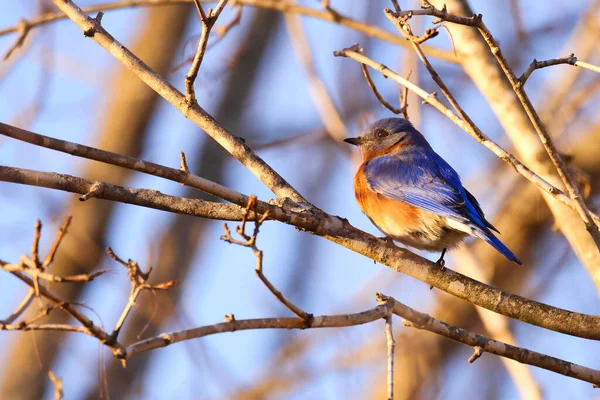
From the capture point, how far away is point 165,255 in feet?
28.0

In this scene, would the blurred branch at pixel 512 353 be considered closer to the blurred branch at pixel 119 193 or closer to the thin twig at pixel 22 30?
the blurred branch at pixel 119 193

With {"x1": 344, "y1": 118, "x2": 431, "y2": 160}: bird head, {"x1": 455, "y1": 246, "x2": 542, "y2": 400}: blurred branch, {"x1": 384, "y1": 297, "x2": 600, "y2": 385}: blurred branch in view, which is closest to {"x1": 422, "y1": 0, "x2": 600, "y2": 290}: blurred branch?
{"x1": 455, "y1": 246, "x2": 542, "y2": 400}: blurred branch

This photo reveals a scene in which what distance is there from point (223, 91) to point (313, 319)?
6617 millimetres

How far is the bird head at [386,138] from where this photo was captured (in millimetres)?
5980

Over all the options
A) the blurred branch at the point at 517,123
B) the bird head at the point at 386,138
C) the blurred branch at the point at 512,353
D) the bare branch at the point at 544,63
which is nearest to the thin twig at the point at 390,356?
the blurred branch at the point at 512,353

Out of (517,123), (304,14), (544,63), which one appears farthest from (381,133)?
(544,63)

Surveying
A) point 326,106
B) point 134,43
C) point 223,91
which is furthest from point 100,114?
point 326,106

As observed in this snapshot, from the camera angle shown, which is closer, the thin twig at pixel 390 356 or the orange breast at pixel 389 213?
the thin twig at pixel 390 356

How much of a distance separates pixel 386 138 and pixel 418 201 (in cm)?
115

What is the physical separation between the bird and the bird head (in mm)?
94

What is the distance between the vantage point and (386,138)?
19.8ft

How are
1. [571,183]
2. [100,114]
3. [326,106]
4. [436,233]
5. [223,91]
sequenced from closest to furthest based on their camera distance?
[571,183], [436,233], [326,106], [100,114], [223,91]

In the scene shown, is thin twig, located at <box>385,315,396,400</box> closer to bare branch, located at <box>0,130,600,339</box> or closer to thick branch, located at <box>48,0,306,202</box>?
bare branch, located at <box>0,130,600,339</box>

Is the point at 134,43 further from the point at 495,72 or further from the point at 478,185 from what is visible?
the point at 495,72
